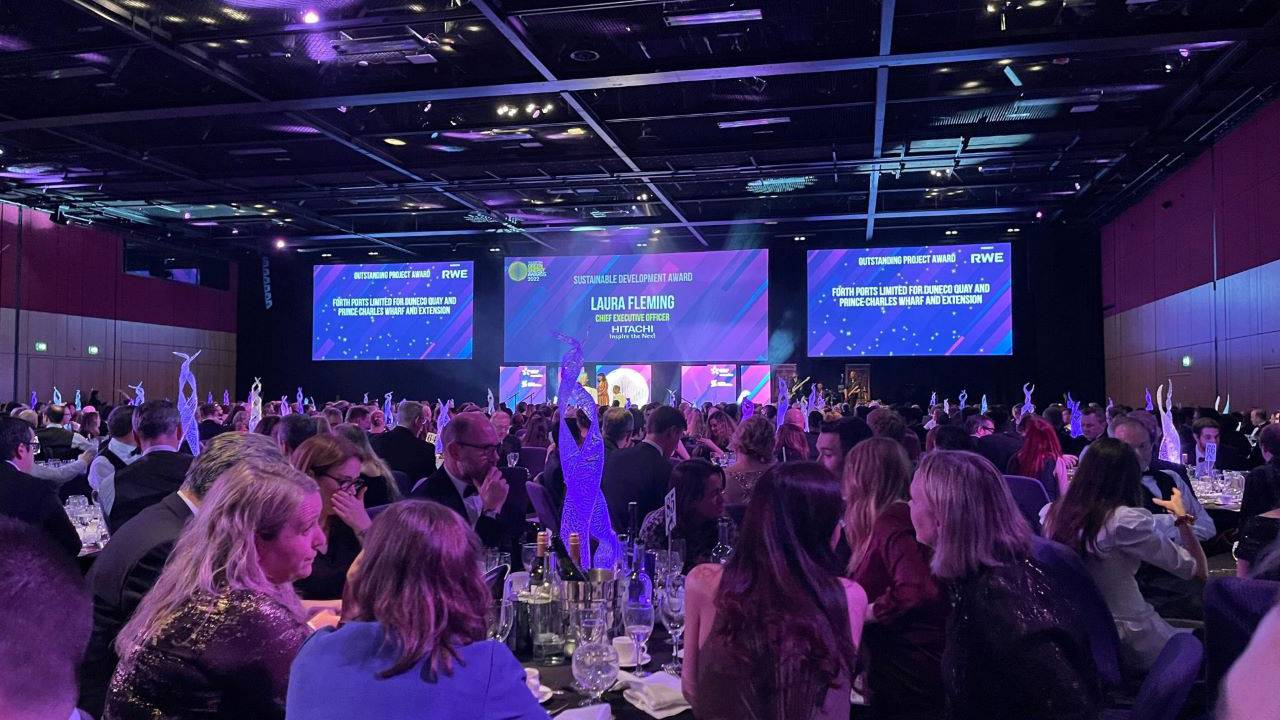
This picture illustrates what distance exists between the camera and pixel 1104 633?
300 cm

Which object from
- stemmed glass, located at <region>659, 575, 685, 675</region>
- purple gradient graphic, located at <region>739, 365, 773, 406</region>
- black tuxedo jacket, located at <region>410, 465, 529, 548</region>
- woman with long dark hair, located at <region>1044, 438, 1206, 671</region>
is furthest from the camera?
purple gradient graphic, located at <region>739, 365, 773, 406</region>

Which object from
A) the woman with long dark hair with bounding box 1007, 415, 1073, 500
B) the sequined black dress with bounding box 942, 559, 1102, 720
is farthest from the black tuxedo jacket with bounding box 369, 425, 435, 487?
the sequined black dress with bounding box 942, 559, 1102, 720

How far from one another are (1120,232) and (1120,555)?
52.3ft

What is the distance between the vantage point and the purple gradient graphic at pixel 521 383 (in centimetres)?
2050

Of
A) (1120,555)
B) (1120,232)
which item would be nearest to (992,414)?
(1120,555)

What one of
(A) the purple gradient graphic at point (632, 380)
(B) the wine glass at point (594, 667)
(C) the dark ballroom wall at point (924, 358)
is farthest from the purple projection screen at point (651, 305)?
(B) the wine glass at point (594, 667)

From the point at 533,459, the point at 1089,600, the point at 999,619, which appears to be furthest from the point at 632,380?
the point at 999,619

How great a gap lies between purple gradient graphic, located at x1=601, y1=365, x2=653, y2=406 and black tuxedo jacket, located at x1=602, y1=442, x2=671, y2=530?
553 inches

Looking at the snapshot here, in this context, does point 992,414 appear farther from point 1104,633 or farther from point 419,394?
point 419,394

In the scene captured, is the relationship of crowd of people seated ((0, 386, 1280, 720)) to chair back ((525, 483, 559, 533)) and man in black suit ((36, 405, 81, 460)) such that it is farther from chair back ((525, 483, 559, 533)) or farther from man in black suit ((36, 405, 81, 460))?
man in black suit ((36, 405, 81, 460))

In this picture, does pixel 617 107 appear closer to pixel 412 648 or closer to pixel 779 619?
pixel 779 619

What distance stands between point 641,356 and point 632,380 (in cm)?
56

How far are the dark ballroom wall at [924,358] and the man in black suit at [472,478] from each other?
50.1 feet

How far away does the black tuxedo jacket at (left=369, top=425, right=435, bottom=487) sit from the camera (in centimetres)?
619
